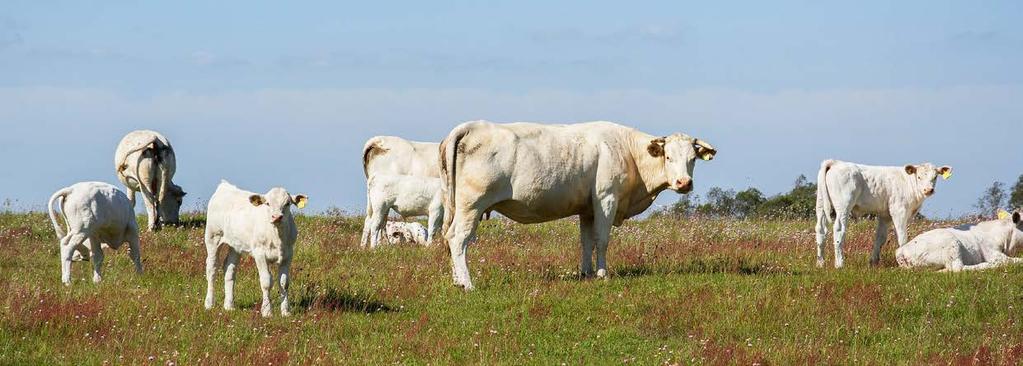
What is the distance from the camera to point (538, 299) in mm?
15617

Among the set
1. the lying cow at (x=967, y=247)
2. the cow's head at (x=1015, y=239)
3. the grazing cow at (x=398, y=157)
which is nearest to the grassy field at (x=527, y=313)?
the lying cow at (x=967, y=247)

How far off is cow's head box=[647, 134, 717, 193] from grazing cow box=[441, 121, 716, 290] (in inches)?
0.5

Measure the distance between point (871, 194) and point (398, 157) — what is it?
1074 cm

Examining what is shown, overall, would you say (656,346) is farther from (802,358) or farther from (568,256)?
(568,256)

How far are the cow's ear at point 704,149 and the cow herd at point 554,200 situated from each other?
0.05 ft

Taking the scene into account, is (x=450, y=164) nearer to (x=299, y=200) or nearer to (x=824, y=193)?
(x=299, y=200)

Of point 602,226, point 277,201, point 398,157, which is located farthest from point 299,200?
point 398,157

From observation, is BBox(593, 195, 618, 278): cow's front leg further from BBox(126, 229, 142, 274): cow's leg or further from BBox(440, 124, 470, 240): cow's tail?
BBox(126, 229, 142, 274): cow's leg

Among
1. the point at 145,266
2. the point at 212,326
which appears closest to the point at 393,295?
the point at 212,326

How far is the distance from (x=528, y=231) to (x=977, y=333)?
479 inches

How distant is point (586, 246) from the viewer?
18500 mm

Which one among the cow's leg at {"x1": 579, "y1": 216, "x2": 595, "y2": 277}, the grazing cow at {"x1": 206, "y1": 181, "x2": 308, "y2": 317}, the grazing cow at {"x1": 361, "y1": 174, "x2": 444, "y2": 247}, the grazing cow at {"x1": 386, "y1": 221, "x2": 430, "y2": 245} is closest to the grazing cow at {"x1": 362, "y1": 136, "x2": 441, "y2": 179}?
the grazing cow at {"x1": 386, "y1": 221, "x2": 430, "y2": 245}

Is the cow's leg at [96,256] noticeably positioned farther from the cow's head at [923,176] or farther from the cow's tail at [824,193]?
the cow's head at [923,176]

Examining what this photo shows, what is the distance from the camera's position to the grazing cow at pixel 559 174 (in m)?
17.2
